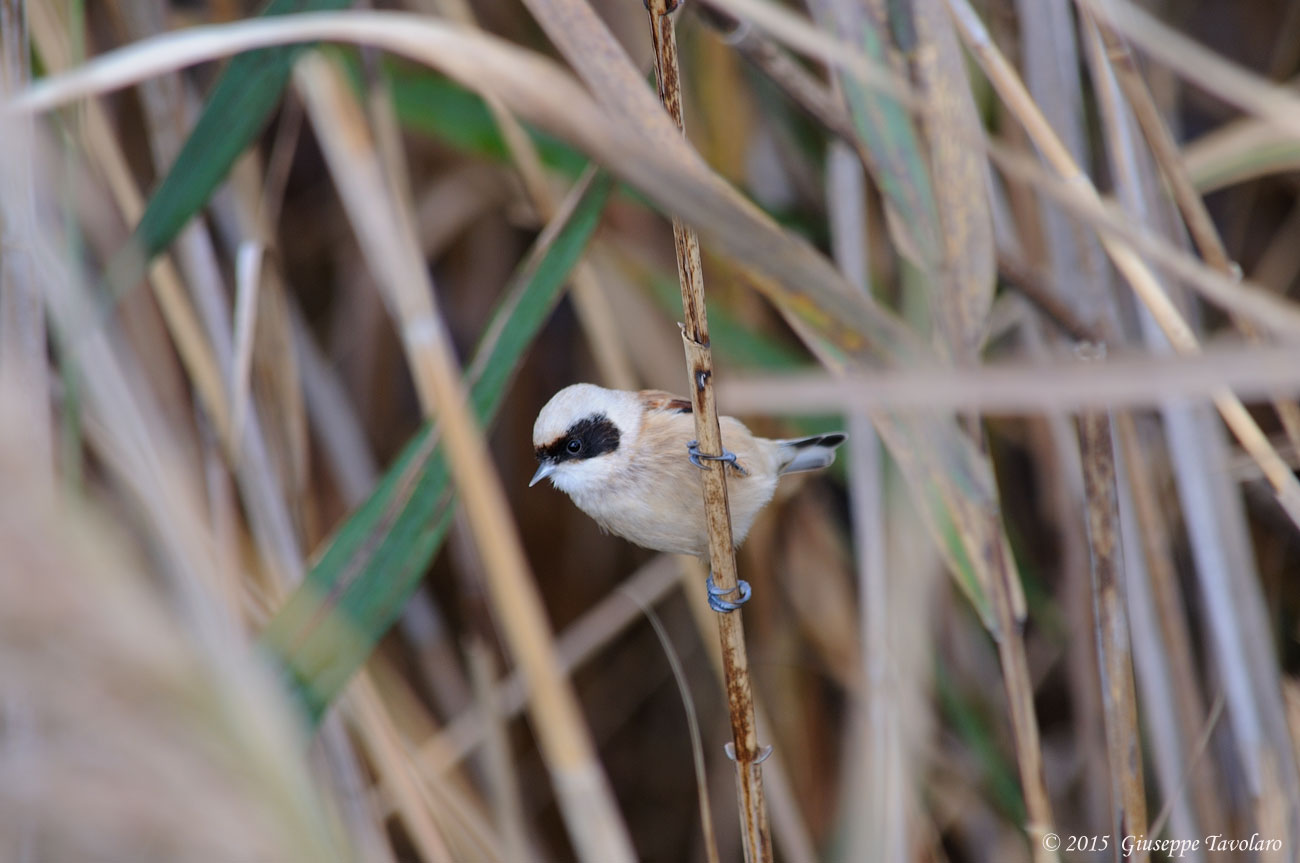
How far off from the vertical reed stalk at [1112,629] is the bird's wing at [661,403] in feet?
2.62

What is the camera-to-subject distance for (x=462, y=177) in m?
2.80

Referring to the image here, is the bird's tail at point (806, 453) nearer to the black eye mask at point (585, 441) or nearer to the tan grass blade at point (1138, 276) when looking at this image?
the black eye mask at point (585, 441)

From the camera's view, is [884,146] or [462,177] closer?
[884,146]

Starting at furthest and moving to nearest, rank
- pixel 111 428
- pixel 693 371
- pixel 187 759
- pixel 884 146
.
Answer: pixel 884 146, pixel 693 371, pixel 111 428, pixel 187 759

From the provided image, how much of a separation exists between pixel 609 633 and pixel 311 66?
1.38m

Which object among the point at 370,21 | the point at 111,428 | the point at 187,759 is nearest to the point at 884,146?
the point at 370,21

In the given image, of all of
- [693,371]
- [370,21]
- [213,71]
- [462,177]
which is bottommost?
[693,371]

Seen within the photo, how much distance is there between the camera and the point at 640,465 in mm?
1906

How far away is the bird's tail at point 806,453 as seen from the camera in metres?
2.07

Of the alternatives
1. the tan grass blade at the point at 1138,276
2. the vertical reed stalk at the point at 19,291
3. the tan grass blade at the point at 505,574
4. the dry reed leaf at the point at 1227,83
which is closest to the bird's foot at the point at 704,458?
the tan grass blade at the point at 505,574

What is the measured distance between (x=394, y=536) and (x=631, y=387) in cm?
76

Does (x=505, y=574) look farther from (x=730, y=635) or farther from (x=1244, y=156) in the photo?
(x=1244, y=156)

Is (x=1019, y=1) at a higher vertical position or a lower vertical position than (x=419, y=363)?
higher

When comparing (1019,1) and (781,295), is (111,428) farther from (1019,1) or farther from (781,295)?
(1019,1)
